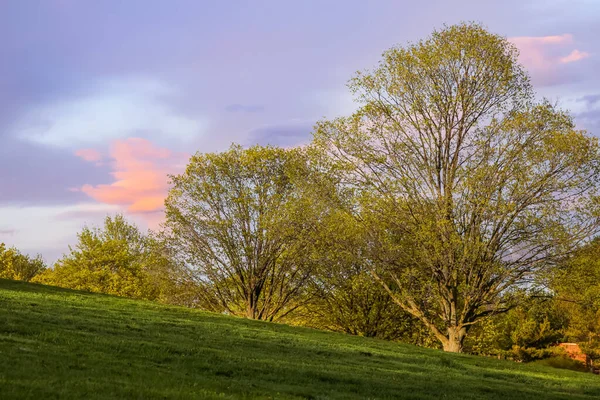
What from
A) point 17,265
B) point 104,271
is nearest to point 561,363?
point 104,271

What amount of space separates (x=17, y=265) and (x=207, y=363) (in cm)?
6947

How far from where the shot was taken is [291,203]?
3981 centimetres

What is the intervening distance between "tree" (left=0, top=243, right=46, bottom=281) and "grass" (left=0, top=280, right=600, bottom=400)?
37.4 meters

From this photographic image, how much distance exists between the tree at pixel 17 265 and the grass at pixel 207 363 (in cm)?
3738

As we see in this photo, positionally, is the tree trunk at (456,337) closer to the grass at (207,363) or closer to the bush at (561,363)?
the grass at (207,363)

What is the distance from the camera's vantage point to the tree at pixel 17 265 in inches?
2520

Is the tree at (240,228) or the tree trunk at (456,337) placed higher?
the tree at (240,228)

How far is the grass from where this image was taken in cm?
1184

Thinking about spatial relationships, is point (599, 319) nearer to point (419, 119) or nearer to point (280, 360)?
point (419, 119)

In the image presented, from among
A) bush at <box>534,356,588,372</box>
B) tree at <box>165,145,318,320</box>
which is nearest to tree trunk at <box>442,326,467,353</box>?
tree at <box>165,145,318,320</box>

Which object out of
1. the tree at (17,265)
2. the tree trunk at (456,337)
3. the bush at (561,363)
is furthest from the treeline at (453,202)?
the tree at (17,265)

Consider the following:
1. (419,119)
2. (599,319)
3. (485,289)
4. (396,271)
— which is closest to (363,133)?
(419,119)

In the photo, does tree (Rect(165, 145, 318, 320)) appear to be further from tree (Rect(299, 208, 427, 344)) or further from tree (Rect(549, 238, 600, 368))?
tree (Rect(549, 238, 600, 368))

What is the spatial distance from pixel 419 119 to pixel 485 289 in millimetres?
9433
